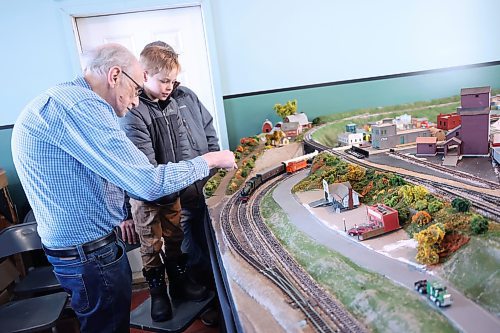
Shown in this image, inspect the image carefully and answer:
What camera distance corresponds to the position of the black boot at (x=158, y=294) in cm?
271

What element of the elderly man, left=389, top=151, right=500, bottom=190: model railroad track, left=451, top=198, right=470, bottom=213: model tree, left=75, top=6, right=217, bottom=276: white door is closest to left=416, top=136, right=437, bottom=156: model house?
left=389, top=151, right=500, bottom=190: model railroad track

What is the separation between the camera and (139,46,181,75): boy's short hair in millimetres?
2551

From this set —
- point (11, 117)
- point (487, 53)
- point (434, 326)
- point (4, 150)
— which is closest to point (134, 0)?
point (11, 117)

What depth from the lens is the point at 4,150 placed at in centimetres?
467

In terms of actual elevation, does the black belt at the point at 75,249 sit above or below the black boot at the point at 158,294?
above

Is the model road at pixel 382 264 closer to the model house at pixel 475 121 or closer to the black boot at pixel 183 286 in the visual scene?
the black boot at pixel 183 286

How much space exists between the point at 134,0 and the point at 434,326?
4.46 metres

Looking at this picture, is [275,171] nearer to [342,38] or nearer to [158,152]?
[158,152]

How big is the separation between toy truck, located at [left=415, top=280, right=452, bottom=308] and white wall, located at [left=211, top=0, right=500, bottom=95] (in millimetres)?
3854

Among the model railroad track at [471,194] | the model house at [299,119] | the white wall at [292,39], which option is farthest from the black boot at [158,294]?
the white wall at [292,39]

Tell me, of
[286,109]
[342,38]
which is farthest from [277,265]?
[342,38]

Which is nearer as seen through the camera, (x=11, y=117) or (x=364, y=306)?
(x=364, y=306)

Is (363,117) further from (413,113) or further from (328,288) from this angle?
(328,288)

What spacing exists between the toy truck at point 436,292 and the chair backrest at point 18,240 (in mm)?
3192
